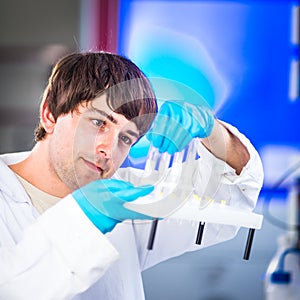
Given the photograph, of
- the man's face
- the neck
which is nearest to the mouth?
the man's face

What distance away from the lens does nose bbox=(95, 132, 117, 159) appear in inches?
33.7

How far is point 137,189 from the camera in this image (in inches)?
30.5

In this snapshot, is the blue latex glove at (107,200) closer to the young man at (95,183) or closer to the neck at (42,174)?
the young man at (95,183)

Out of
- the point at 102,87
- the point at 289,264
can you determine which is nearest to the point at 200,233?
the point at 102,87

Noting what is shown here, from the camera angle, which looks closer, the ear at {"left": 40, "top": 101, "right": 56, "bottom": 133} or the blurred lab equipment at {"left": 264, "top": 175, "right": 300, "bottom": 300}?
the ear at {"left": 40, "top": 101, "right": 56, "bottom": 133}

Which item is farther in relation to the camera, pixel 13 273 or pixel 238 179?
pixel 238 179

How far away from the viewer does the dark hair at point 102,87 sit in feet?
2.81

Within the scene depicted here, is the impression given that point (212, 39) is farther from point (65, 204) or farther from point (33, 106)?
point (65, 204)

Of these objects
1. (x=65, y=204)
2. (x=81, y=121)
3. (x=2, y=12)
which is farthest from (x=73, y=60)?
(x=2, y=12)

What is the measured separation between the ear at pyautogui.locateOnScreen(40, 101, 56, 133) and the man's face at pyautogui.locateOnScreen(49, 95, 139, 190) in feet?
0.19

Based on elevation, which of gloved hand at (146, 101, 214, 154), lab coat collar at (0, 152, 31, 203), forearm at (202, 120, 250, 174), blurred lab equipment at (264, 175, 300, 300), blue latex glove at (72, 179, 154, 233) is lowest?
blurred lab equipment at (264, 175, 300, 300)

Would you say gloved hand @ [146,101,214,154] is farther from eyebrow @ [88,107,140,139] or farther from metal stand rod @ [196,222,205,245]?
metal stand rod @ [196,222,205,245]

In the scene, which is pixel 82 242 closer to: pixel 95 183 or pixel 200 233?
pixel 95 183

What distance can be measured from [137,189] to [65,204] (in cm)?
10
